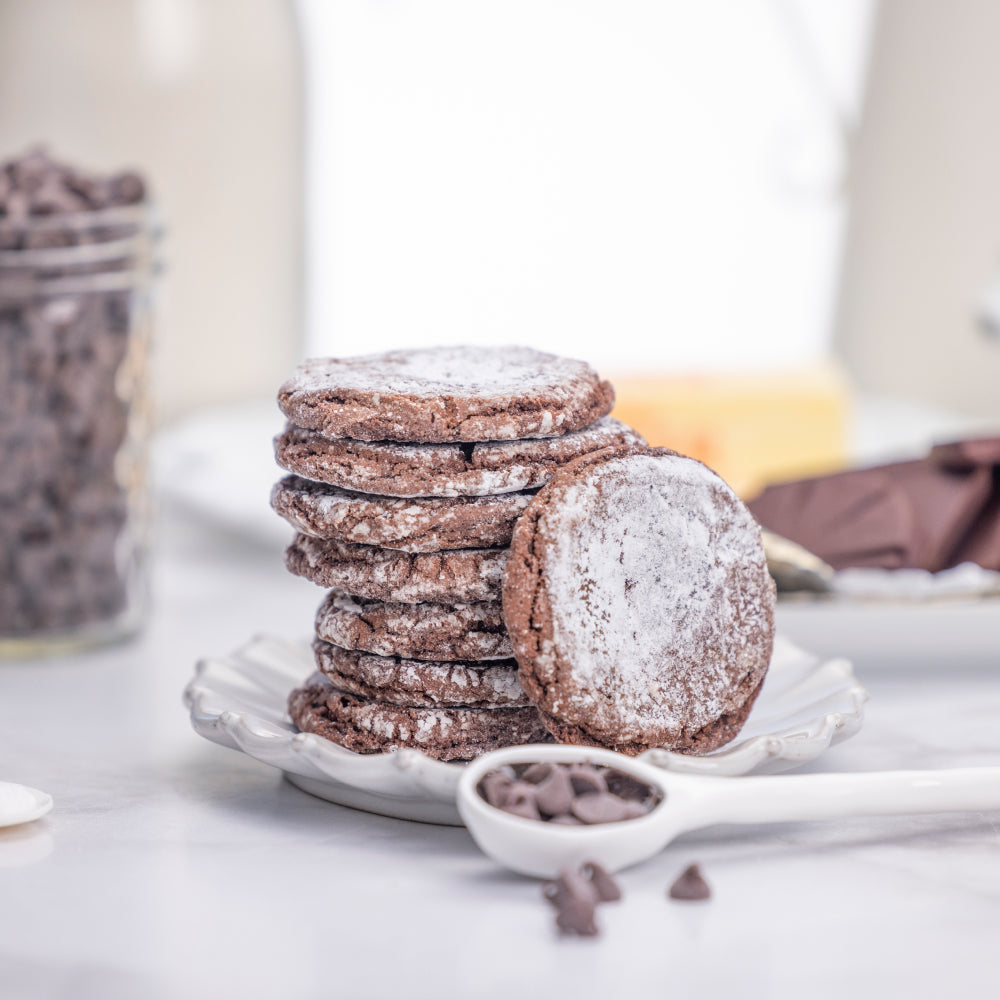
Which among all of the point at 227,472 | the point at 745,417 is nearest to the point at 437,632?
the point at 227,472

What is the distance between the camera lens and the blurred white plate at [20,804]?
0.84 meters

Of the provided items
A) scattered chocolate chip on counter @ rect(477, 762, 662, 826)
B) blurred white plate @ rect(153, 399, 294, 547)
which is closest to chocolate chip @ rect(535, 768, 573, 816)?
scattered chocolate chip on counter @ rect(477, 762, 662, 826)

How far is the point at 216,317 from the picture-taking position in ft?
8.90

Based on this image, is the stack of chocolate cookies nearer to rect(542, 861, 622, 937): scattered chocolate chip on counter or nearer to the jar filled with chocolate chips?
rect(542, 861, 622, 937): scattered chocolate chip on counter

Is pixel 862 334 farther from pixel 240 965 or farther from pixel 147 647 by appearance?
pixel 240 965

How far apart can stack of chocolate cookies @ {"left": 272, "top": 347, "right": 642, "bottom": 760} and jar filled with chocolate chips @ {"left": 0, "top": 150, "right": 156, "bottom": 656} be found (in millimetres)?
416

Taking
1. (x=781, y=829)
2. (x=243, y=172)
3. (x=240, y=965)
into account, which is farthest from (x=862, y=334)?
(x=240, y=965)

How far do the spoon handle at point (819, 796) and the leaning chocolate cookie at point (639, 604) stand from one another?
0.29ft

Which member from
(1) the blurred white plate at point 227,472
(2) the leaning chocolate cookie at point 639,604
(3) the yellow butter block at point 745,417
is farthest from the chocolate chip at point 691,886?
(3) the yellow butter block at point 745,417

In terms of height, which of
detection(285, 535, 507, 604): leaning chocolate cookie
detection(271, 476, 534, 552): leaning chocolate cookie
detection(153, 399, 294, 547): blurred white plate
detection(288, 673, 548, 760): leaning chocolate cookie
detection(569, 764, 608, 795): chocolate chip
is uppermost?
detection(271, 476, 534, 552): leaning chocolate cookie

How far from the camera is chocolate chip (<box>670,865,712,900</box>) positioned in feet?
2.45

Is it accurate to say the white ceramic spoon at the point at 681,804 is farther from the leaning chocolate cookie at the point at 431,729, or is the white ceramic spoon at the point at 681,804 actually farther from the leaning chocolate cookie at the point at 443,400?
the leaning chocolate cookie at the point at 443,400

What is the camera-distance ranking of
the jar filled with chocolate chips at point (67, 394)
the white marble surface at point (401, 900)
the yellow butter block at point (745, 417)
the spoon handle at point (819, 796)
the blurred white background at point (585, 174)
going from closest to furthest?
the white marble surface at point (401, 900) < the spoon handle at point (819, 796) < the jar filled with chocolate chips at point (67, 394) < the yellow butter block at point (745, 417) < the blurred white background at point (585, 174)

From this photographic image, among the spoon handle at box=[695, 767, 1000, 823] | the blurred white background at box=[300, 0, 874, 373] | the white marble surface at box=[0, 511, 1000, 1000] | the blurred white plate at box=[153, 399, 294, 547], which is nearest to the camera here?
the white marble surface at box=[0, 511, 1000, 1000]
